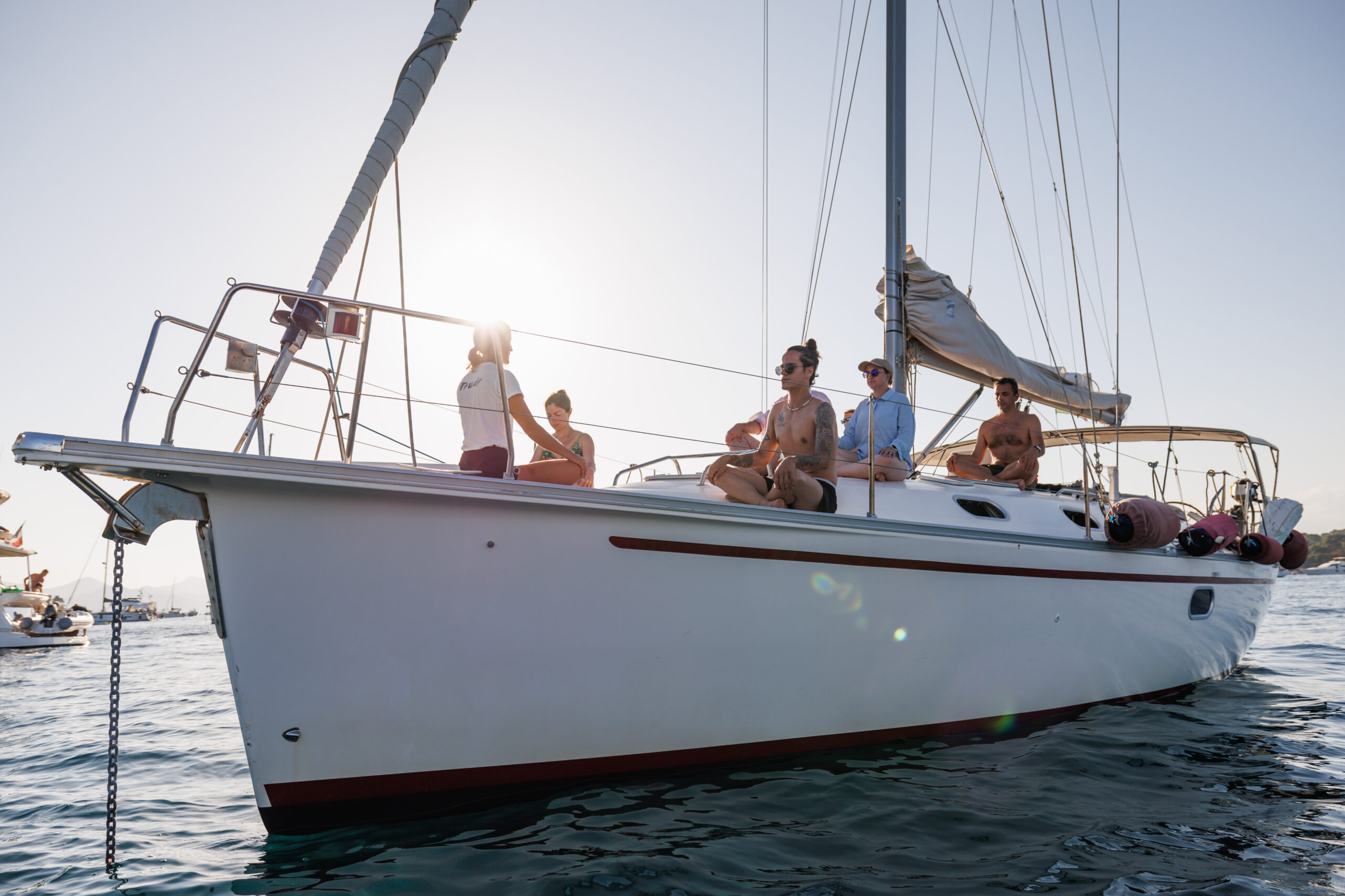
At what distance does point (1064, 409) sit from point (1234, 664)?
3.03 meters

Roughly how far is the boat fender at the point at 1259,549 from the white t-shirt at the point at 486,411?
20.5 ft

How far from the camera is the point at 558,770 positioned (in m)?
3.35

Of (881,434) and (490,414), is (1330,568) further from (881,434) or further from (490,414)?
(490,414)

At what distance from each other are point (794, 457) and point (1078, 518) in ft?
10.1

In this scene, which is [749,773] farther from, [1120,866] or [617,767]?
[1120,866]

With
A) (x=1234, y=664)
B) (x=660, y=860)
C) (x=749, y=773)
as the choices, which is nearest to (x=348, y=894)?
(x=660, y=860)

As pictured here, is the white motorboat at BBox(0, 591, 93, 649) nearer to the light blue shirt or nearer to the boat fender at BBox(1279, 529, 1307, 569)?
the light blue shirt

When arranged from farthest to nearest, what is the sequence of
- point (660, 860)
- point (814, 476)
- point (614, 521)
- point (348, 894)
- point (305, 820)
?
point (814, 476)
point (614, 521)
point (305, 820)
point (660, 860)
point (348, 894)

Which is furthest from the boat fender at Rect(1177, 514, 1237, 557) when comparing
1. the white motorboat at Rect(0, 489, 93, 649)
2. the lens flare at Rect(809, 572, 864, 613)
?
the white motorboat at Rect(0, 489, 93, 649)

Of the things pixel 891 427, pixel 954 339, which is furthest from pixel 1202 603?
pixel 891 427

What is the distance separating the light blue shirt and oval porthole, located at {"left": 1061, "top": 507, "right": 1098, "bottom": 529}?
1.47 meters

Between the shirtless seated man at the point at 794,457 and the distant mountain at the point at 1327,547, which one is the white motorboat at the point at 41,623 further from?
Answer: the distant mountain at the point at 1327,547

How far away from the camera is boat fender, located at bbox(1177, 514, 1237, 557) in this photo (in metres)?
5.41

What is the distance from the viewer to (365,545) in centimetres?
305
